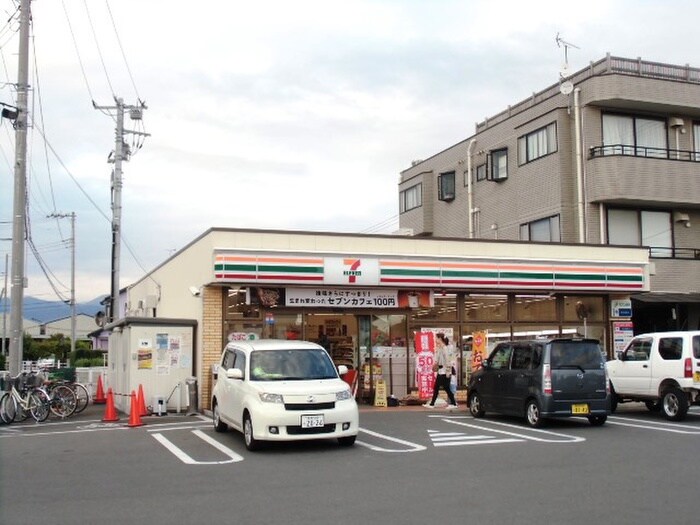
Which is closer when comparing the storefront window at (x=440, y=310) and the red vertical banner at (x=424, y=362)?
the red vertical banner at (x=424, y=362)

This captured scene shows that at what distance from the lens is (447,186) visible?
34.9 m

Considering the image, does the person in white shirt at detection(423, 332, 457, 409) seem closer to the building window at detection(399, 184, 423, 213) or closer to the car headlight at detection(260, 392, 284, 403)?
the car headlight at detection(260, 392, 284, 403)

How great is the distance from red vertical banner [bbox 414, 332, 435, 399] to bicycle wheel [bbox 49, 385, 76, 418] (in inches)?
340

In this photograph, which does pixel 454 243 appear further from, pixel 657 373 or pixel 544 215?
pixel 544 215

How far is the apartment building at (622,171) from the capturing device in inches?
1034

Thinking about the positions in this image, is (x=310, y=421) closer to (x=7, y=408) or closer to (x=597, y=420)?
(x=597, y=420)

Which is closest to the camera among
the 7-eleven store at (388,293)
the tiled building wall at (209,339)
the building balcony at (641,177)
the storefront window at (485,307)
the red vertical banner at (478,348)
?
the tiled building wall at (209,339)

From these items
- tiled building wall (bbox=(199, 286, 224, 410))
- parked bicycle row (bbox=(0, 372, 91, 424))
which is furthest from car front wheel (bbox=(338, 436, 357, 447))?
parked bicycle row (bbox=(0, 372, 91, 424))

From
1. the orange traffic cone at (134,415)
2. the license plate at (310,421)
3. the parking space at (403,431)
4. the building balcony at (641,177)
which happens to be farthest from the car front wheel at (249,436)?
the building balcony at (641,177)

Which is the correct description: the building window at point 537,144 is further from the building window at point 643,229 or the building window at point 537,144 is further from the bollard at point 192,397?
the bollard at point 192,397

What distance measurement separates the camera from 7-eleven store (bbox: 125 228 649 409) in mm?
18766

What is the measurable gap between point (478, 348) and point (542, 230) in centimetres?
915

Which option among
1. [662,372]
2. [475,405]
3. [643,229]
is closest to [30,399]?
[475,405]

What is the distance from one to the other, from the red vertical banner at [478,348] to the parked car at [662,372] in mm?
3881
